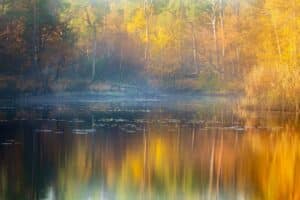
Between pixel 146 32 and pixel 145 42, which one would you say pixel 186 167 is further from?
pixel 146 32

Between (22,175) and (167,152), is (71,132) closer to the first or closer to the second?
(167,152)

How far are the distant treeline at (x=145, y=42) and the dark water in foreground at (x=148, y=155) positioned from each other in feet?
26.2

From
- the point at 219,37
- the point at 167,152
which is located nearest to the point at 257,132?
the point at 167,152

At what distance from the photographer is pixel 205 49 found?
52406 millimetres

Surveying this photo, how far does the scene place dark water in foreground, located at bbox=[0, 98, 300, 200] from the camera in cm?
1396

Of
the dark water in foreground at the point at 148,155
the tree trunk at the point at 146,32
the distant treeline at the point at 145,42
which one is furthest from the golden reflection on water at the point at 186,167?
the tree trunk at the point at 146,32

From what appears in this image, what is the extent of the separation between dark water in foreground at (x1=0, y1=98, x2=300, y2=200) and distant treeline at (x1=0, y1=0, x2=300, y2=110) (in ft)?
26.2

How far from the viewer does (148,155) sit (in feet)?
60.6

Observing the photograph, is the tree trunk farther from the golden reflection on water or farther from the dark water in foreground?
the golden reflection on water

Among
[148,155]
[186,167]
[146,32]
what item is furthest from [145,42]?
[186,167]

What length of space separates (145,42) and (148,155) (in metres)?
34.0

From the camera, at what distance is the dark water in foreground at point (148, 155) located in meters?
14.0

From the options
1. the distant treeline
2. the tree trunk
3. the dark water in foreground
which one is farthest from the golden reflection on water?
the tree trunk

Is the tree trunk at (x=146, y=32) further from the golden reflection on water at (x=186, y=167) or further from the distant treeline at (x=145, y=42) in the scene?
the golden reflection on water at (x=186, y=167)
